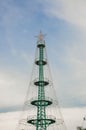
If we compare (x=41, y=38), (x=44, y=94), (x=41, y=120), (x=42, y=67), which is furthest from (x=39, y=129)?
(x=41, y=38)

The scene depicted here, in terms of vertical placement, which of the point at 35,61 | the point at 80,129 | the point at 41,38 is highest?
the point at 41,38

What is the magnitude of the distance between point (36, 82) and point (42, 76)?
11.4ft

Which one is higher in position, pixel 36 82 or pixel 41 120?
pixel 36 82

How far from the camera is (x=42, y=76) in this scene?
11838 cm

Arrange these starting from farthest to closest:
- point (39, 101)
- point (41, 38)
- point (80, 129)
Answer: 1. point (41, 38)
2. point (39, 101)
3. point (80, 129)

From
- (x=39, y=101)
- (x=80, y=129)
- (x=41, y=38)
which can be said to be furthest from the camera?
A: (x=41, y=38)

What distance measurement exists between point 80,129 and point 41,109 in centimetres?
1423

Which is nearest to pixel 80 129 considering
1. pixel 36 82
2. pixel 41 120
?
pixel 41 120

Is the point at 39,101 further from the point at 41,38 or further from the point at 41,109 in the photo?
the point at 41,38

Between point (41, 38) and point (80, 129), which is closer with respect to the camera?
point (80, 129)

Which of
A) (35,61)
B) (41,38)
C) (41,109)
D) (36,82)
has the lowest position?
(41,109)

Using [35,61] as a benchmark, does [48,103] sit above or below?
below

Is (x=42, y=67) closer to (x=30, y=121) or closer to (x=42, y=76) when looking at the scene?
(x=42, y=76)

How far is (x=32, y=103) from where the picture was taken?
114375 millimetres
